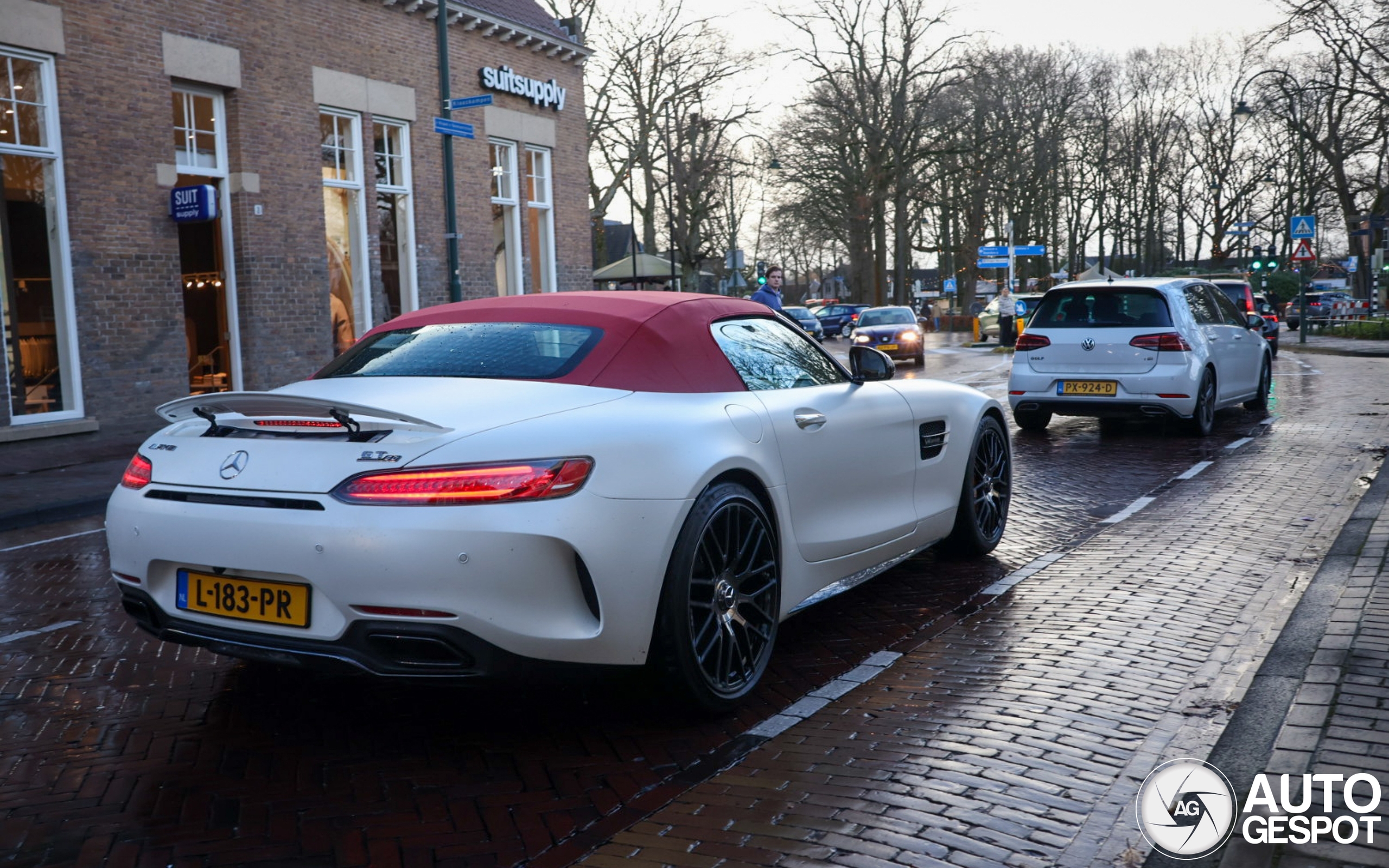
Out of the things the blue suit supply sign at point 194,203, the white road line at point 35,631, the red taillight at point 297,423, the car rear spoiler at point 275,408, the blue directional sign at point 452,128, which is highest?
the blue directional sign at point 452,128

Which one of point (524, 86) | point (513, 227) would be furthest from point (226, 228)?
point (524, 86)

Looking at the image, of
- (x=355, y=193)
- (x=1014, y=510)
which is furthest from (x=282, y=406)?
(x=355, y=193)

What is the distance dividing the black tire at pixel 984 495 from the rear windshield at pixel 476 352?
8.66ft

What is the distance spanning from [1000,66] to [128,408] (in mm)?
41534

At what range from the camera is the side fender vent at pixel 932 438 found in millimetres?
5613

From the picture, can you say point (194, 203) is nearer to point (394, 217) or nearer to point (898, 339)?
point (394, 217)

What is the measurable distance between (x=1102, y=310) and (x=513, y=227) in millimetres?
13002

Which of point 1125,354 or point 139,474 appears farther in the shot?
point 1125,354

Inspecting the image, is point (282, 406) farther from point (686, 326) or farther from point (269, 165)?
point (269, 165)

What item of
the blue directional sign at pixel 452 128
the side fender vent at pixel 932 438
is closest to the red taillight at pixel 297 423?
the side fender vent at pixel 932 438

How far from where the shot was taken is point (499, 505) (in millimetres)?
3365

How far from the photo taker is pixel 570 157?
2364 cm

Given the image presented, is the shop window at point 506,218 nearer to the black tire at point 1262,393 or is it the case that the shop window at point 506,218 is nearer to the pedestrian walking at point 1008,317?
the black tire at point 1262,393

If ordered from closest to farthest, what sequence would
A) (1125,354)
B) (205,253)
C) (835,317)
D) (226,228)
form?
1. (1125,354)
2. (205,253)
3. (226,228)
4. (835,317)
